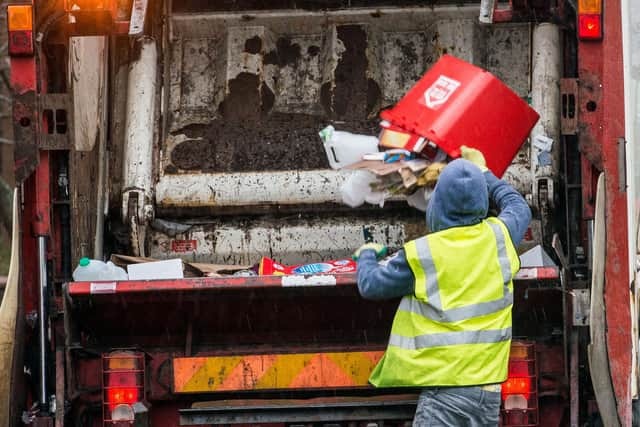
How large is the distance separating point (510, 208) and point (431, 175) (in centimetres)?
35

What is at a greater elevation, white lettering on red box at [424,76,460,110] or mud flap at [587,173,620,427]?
white lettering on red box at [424,76,460,110]

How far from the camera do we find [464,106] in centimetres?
416

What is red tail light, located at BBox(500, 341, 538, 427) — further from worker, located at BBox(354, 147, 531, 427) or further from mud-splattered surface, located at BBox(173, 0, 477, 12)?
mud-splattered surface, located at BBox(173, 0, 477, 12)

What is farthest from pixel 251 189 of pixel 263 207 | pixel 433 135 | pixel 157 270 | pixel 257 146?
pixel 433 135

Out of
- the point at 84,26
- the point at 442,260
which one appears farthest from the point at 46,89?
the point at 442,260

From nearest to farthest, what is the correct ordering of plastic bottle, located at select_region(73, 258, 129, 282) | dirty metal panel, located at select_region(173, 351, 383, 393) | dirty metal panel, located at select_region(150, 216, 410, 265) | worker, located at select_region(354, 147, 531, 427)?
worker, located at select_region(354, 147, 531, 427) → dirty metal panel, located at select_region(173, 351, 383, 393) → plastic bottle, located at select_region(73, 258, 129, 282) → dirty metal panel, located at select_region(150, 216, 410, 265)

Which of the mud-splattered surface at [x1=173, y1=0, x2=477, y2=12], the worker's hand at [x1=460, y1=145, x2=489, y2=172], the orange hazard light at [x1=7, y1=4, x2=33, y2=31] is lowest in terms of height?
the worker's hand at [x1=460, y1=145, x2=489, y2=172]

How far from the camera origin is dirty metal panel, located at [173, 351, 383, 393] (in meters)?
4.24

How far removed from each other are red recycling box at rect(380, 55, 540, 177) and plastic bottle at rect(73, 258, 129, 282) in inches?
42.3

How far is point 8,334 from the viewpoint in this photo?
4.36m

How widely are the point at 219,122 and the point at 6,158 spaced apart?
18.9 feet

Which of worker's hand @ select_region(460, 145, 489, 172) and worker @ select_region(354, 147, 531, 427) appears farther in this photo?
worker's hand @ select_region(460, 145, 489, 172)

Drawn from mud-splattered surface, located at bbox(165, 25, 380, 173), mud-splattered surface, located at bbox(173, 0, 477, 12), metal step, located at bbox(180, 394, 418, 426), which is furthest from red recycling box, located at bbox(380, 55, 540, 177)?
mud-splattered surface, located at bbox(173, 0, 477, 12)

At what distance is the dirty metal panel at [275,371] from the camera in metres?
4.24
